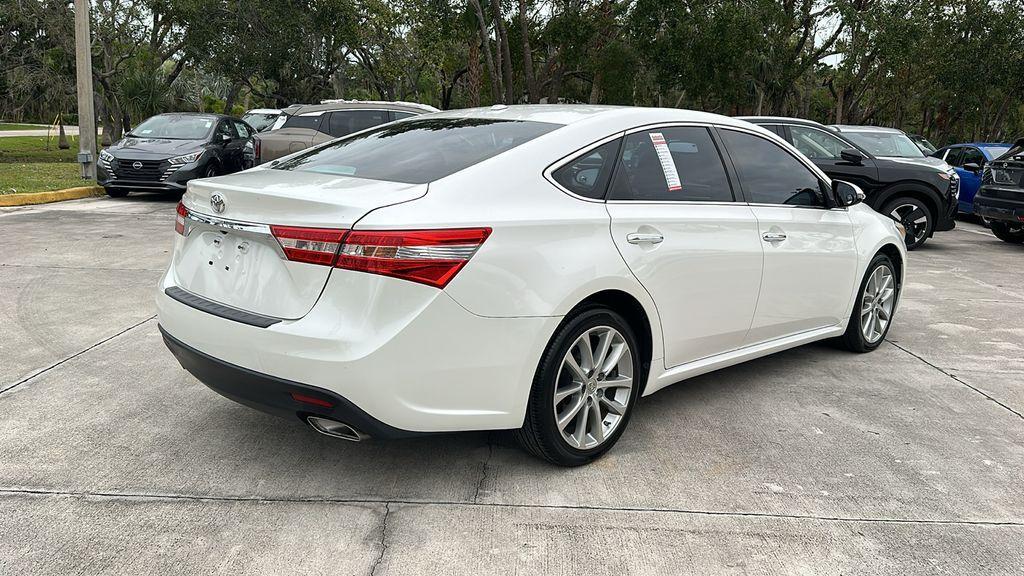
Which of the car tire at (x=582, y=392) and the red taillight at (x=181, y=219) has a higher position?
the red taillight at (x=181, y=219)

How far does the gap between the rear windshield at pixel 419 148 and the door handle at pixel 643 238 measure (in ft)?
2.03

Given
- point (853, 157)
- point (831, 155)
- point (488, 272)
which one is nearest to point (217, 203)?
point (488, 272)

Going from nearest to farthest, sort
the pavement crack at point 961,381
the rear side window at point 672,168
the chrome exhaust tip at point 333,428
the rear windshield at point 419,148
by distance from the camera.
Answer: the chrome exhaust tip at point 333,428 < the rear windshield at point 419,148 < the rear side window at point 672,168 < the pavement crack at point 961,381

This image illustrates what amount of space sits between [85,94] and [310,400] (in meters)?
14.5

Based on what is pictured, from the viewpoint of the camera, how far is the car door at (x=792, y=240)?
445 centimetres

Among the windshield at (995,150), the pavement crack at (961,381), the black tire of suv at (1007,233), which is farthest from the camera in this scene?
the windshield at (995,150)

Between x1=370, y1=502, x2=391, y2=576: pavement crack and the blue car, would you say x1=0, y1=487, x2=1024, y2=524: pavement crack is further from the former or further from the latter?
the blue car

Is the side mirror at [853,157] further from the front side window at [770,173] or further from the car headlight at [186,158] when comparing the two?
the car headlight at [186,158]

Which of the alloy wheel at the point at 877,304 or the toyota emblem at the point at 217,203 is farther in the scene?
the alloy wheel at the point at 877,304

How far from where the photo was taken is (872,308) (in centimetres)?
562

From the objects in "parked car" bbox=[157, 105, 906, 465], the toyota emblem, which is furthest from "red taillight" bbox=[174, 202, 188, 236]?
the toyota emblem

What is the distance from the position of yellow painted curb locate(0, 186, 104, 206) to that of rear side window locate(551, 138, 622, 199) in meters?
11.5

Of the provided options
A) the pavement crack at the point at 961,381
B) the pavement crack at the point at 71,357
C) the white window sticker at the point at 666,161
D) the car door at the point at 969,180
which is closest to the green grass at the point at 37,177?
the pavement crack at the point at 71,357

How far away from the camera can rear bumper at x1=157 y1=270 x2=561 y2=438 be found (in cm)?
292
